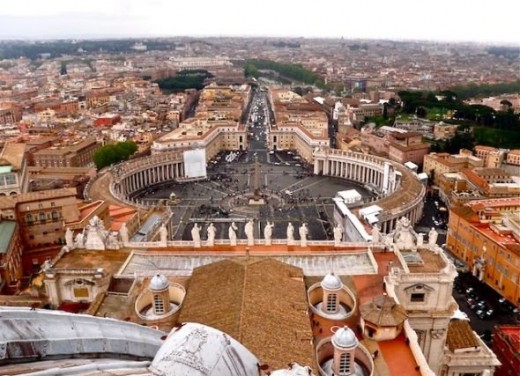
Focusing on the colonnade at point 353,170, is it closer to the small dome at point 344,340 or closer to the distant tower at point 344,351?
the distant tower at point 344,351

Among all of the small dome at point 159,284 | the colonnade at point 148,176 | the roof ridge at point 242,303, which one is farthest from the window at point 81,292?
the colonnade at point 148,176

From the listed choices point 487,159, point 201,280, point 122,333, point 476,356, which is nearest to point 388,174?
point 487,159

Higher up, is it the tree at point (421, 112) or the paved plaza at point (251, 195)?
the tree at point (421, 112)

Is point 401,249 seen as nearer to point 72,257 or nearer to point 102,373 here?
point 72,257

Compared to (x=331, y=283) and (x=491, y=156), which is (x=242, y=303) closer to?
(x=331, y=283)

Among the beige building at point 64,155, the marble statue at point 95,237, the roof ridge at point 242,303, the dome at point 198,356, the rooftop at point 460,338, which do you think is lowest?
the beige building at point 64,155

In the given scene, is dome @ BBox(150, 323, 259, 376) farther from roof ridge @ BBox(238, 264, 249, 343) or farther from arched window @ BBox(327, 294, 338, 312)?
arched window @ BBox(327, 294, 338, 312)
